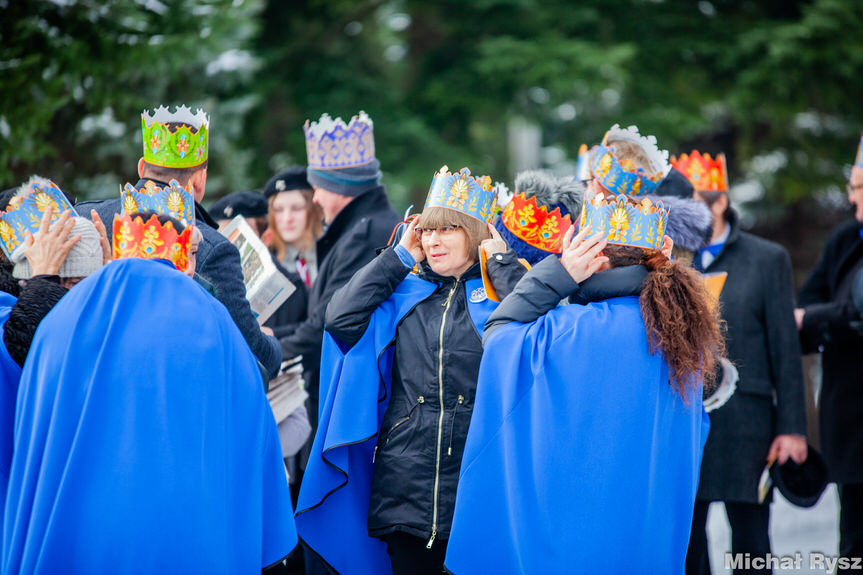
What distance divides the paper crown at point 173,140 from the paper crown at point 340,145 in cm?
148

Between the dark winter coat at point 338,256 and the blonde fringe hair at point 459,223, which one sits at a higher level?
the blonde fringe hair at point 459,223

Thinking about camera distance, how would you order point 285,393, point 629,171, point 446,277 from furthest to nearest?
point 285,393
point 629,171
point 446,277

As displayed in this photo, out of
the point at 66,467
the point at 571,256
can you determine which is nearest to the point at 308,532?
the point at 66,467

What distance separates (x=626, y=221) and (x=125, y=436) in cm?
189

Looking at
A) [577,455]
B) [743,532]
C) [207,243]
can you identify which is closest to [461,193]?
[207,243]

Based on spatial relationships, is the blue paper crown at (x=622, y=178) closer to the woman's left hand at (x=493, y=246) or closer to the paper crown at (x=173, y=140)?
the woman's left hand at (x=493, y=246)

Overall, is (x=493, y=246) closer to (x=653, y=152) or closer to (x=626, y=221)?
(x=626, y=221)

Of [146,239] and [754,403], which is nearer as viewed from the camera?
[146,239]

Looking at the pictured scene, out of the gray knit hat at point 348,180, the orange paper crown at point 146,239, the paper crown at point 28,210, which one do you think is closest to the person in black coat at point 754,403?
the gray knit hat at point 348,180

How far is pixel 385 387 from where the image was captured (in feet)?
12.8

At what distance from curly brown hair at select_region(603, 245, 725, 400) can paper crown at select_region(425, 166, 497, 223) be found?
0.66m

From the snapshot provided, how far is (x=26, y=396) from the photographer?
2.92 metres

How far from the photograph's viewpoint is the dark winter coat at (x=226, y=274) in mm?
3656

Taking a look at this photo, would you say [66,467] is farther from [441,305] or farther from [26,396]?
[441,305]
